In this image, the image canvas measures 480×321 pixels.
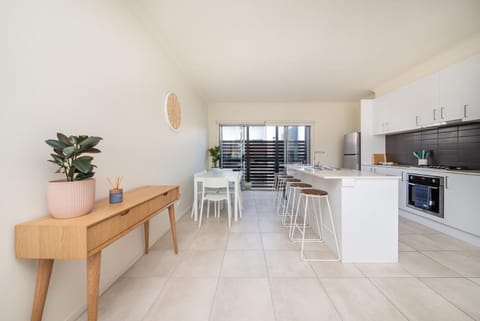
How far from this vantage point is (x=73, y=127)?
1.29 meters

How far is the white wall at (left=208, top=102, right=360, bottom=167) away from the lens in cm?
572

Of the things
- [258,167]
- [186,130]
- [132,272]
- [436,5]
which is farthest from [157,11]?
[258,167]

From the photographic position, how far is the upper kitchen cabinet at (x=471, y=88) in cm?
242

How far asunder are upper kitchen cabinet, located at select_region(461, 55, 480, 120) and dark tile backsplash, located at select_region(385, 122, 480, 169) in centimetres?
38

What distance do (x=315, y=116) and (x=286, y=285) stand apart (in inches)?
202

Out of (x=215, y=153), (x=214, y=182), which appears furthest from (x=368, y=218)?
(x=215, y=153)

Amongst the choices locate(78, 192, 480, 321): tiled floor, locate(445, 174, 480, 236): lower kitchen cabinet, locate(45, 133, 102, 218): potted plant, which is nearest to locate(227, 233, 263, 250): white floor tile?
locate(78, 192, 480, 321): tiled floor

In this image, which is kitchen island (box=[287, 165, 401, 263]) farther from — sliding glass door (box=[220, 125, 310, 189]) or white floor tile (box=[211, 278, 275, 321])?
sliding glass door (box=[220, 125, 310, 189])

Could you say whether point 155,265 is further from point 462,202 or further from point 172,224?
point 462,202

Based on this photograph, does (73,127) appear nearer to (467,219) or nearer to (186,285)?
(186,285)

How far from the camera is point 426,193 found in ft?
9.52

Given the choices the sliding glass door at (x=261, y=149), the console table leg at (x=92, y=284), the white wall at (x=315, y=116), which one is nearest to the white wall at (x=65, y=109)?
the console table leg at (x=92, y=284)

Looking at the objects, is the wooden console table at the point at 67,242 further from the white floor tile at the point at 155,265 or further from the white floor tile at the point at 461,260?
the white floor tile at the point at 461,260

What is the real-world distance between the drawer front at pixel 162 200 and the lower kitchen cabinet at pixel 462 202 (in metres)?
3.56
